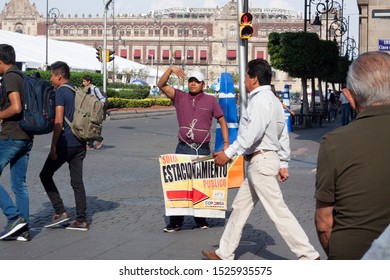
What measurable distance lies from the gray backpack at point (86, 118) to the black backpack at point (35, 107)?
1.82ft

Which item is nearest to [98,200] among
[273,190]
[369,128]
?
[273,190]

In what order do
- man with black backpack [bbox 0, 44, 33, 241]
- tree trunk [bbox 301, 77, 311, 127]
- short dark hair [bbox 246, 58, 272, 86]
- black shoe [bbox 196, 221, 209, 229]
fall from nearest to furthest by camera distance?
short dark hair [bbox 246, 58, 272, 86] → man with black backpack [bbox 0, 44, 33, 241] → black shoe [bbox 196, 221, 209, 229] → tree trunk [bbox 301, 77, 311, 127]

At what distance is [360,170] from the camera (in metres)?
3.68

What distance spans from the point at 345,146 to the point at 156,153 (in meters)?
15.9

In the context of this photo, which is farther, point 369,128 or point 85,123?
point 85,123

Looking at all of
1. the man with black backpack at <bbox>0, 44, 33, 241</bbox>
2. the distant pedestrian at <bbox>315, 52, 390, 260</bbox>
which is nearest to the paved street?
the man with black backpack at <bbox>0, 44, 33, 241</bbox>

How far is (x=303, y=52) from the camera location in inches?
1383

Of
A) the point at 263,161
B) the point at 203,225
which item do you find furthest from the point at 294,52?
the point at 263,161

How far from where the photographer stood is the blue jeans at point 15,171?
7.97m

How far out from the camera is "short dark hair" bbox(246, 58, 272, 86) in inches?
274

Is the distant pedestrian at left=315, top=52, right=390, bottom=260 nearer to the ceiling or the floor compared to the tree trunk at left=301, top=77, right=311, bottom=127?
nearer to the ceiling

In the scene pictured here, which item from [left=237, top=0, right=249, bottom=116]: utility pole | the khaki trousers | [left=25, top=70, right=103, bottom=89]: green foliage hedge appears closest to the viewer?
the khaki trousers

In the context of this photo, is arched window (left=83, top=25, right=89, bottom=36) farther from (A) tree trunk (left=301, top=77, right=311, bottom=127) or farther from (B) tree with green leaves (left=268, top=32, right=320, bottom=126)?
(B) tree with green leaves (left=268, top=32, right=320, bottom=126)
